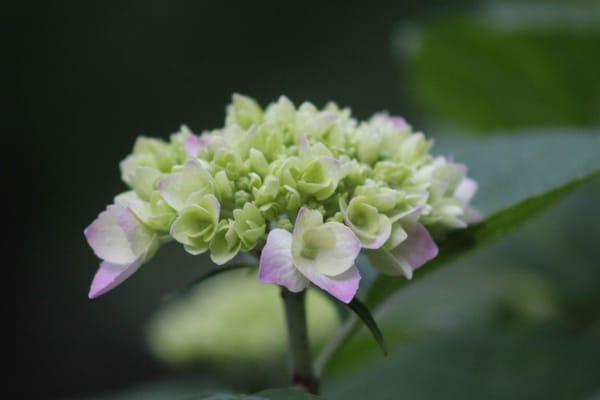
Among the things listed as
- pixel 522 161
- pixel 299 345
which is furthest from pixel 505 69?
pixel 299 345

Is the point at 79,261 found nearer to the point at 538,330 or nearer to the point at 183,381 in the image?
the point at 183,381

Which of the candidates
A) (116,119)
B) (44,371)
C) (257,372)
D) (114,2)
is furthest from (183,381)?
(114,2)

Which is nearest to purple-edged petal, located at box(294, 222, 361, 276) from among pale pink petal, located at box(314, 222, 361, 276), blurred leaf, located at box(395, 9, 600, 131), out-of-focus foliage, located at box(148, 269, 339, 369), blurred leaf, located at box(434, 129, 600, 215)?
pale pink petal, located at box(314, 222, 361, 276)

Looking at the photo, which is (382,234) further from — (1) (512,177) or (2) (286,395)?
(1) (512,177)

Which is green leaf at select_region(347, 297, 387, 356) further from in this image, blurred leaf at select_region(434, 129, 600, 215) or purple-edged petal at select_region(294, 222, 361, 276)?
blurred leaf at select_region(434, 129, 600, 215)

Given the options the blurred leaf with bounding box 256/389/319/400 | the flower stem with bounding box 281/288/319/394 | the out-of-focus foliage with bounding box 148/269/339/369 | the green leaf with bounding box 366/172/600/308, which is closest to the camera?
the blurred leaf with bounding box 256/389/319/400

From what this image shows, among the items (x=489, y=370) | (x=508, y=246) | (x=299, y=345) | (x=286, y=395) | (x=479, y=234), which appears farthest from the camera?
(x=508, y=246)
